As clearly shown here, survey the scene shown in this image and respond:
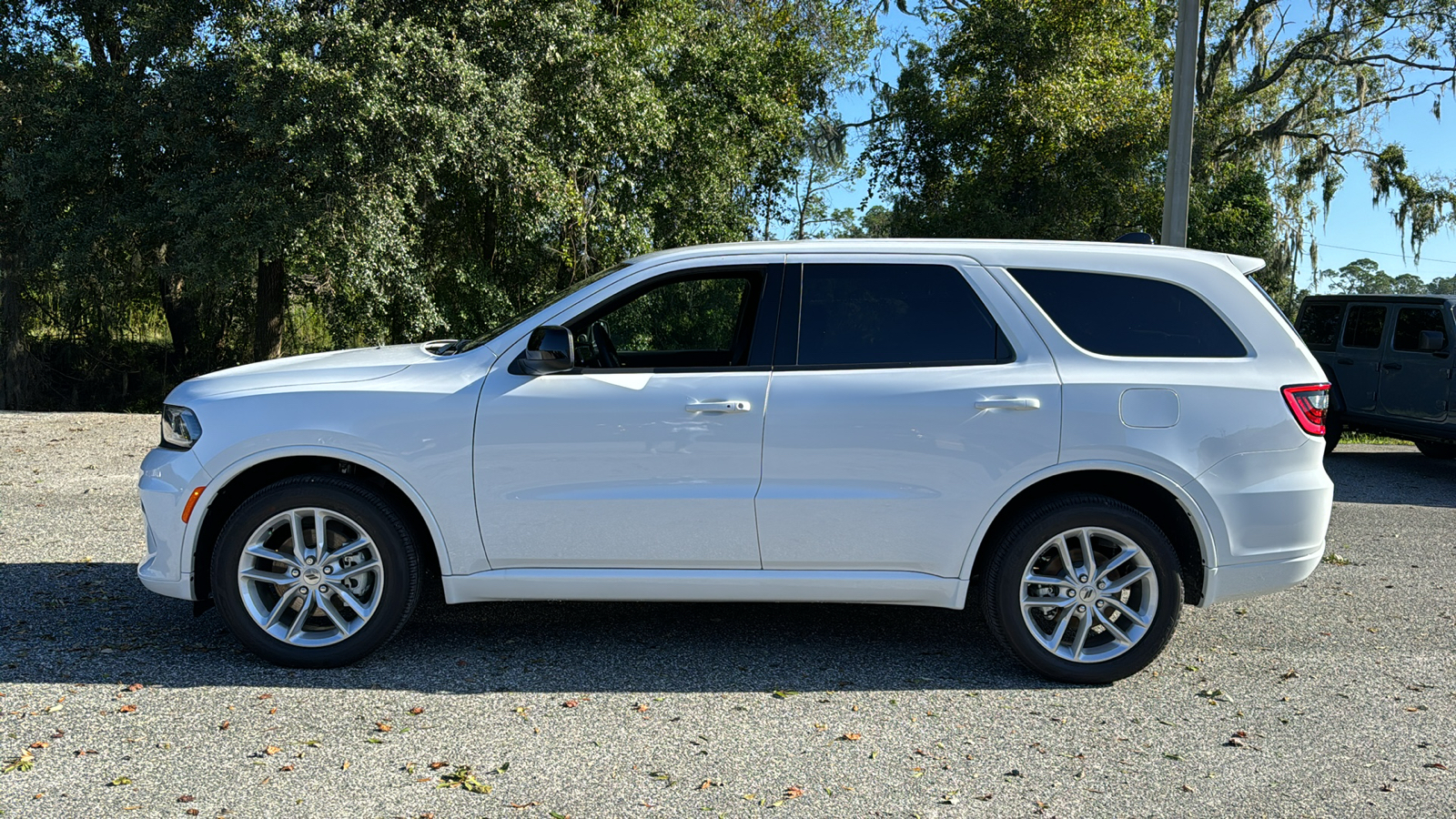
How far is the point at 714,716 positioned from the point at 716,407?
125 centimetres

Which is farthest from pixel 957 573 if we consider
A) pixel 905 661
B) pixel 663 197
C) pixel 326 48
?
pixel 663 197

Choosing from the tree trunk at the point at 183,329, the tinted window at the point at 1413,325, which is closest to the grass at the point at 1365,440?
the tinted window at the point at 1413,325

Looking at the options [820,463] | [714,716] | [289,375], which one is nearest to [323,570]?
[289,375]

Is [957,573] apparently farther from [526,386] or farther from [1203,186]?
[1203,186]

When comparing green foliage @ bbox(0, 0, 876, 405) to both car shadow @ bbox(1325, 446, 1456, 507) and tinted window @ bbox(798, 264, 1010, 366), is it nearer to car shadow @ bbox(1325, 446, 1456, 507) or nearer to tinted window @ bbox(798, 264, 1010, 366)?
tinted window @ bbox(798, 264, 1010, 366)

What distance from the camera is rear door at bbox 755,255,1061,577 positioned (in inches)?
181

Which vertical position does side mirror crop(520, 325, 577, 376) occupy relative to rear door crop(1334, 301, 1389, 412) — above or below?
below

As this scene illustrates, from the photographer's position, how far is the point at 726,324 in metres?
5.68

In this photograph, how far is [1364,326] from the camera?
1224cm

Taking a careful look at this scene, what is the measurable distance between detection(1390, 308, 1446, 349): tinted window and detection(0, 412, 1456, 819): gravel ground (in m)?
6.23

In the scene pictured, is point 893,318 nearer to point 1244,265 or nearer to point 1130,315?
point 1130,315

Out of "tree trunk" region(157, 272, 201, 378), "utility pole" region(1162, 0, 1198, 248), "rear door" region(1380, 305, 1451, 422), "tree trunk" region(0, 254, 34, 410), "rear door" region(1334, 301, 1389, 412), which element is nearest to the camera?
"utility pole" region(1162, 0, 1198, 248)

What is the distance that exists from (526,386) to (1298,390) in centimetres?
330

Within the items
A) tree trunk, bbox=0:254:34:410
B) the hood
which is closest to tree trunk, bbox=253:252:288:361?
tree trunk, bbox=0:254:34:410
